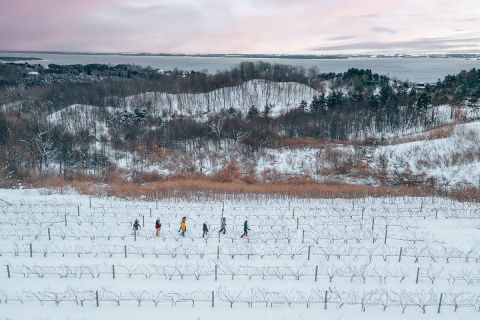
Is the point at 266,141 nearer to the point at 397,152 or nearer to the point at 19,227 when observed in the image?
the point at 397,152

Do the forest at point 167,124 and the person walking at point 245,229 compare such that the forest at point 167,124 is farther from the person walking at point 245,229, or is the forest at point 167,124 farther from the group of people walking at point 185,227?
the person walking at point 245,229

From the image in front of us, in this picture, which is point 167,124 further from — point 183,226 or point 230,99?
point 183,226

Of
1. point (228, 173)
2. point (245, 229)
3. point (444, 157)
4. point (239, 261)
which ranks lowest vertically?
point (239, 261)

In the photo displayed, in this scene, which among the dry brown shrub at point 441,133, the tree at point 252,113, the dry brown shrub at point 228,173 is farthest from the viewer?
the tree at point 252,113

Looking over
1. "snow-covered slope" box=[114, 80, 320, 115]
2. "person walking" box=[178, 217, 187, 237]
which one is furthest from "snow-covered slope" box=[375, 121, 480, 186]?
"person walking" box=[178, 217, 187, 237]

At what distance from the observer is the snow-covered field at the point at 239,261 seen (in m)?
12.0

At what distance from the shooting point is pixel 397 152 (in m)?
34.4

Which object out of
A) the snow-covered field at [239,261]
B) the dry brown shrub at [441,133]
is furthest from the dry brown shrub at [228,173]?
the dry brown shrub at [441,133]

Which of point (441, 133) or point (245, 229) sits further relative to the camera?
point (441, 133)

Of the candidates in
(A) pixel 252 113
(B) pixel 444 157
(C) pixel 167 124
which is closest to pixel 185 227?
(B) pixel 444 157

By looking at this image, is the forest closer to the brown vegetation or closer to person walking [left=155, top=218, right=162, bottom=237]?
the brown vegetation

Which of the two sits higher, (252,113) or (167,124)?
(252,113)

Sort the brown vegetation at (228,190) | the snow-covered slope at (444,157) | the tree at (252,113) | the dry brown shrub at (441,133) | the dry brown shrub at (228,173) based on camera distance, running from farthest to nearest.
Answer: the tree at (252,113) < the dry brown shrub at (441,133) < the dry brown shrub at (228,173) < the snow-covered slope at (444,157) < the brown vegetation at (228,190)

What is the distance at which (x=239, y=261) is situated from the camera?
14.8 meters
